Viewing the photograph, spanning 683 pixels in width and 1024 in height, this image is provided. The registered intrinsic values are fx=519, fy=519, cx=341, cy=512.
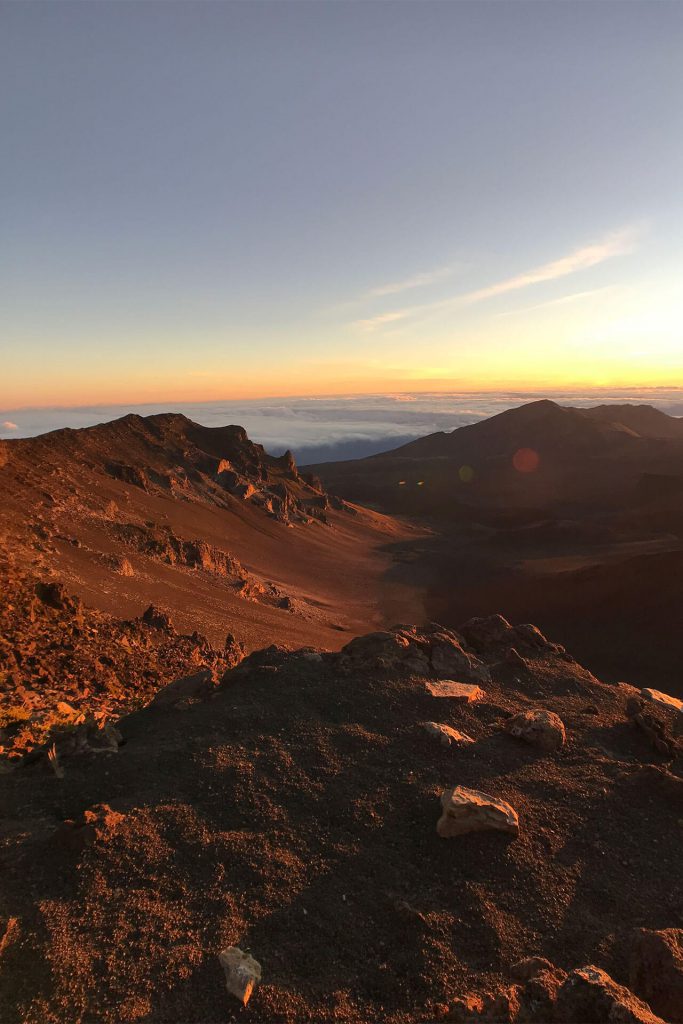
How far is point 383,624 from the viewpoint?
2989 centimetres

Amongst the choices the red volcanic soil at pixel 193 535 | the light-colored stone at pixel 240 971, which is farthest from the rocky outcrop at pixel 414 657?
the red volcanic soil at pixel 193 535

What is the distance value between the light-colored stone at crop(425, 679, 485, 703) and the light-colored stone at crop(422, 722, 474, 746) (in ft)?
2.88

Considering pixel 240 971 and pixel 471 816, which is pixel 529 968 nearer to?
pixel 471 816

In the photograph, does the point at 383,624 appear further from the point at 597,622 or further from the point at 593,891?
the point at 593,891

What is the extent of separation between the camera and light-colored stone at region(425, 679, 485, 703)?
8797mm

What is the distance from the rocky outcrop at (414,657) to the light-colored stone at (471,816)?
3.27m

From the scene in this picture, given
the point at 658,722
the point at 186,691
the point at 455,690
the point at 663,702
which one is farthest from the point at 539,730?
the point at 186,691

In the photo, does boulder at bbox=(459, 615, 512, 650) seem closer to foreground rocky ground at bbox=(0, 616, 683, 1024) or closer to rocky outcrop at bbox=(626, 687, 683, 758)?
rocky outcrop at bbox=(626, 687, 683, 758)

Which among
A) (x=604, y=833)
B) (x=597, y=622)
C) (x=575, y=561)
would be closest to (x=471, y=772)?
(x=604, y=833)

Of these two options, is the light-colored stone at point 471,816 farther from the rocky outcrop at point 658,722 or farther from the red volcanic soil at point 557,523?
the red volcanic soil at point 557,523

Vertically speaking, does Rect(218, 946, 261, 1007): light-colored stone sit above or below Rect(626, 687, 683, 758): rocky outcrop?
above

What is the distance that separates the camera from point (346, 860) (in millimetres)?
5629

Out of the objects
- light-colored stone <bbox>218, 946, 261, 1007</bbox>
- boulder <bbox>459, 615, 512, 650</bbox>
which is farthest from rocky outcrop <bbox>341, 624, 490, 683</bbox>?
light-colored stone <bbox>218, 946, 261, 1007</bbox>

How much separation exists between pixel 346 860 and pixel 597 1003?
2.59 metres
